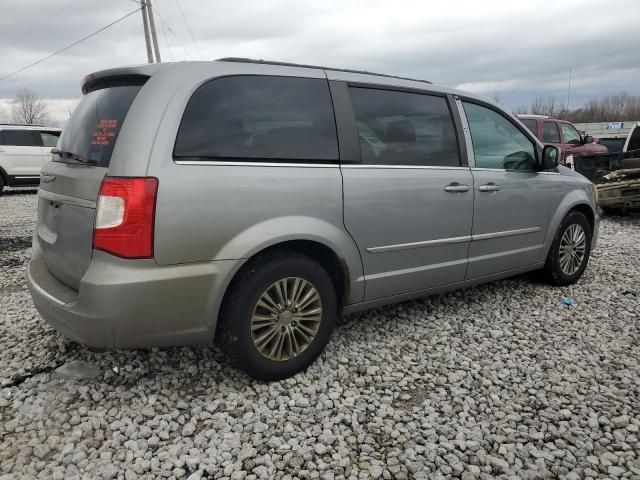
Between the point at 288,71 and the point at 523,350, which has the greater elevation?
the point at 288,71

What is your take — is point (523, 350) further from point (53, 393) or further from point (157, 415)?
point (53, 393)

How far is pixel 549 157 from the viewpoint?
166 inches

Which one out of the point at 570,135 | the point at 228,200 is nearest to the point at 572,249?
the point at 228,200

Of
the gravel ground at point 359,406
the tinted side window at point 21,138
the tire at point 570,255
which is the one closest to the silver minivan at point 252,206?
the gravel ground at point 359,406

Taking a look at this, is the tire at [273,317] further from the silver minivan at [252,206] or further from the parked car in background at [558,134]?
the parked car in background at [558,134]

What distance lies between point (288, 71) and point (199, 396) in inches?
76.0

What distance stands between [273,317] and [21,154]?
41.9 feet

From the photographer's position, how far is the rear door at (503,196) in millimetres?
3793

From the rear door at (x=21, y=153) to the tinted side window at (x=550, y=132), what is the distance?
1249cm

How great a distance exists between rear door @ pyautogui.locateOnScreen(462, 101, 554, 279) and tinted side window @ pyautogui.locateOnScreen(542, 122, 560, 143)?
8.43 metres

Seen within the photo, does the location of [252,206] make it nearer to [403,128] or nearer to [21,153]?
[403,128]

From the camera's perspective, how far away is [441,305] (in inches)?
167

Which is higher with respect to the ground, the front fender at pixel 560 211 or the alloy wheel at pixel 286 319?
the front fender at pixel 560 211

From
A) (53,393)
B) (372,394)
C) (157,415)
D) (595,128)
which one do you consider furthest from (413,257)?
(595,128)
